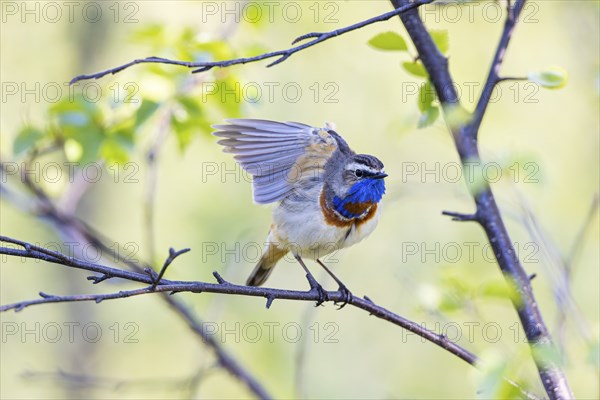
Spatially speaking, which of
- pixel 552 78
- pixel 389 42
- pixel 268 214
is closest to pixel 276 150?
pixel 389 42

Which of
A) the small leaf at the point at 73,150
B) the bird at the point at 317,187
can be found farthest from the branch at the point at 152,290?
the small leaf at the point at 73,150

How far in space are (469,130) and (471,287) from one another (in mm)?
724

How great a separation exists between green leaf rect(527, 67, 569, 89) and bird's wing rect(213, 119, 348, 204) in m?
1.52

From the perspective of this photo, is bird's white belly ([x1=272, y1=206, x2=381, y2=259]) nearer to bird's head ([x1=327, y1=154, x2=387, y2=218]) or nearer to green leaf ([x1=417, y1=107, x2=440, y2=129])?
bird's head ([x1=327, y1=154, x2=387, y2=218])

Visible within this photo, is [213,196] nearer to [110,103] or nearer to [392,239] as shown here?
[392,239]

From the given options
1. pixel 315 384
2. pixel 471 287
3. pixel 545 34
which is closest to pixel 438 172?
pixel 545 34

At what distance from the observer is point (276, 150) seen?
416 centimetres

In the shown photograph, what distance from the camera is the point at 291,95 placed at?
9.80 metres

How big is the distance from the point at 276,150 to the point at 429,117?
45.0 inches

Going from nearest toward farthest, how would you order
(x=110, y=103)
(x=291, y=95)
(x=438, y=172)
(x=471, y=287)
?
1. (x=471, y=287)
2. (x=110, y=103)
3. (x=438, y=172)
4. (x=291, y=95)

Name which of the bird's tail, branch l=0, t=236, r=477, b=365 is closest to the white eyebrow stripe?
the bird's tail

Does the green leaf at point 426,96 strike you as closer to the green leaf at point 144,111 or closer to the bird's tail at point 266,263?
the green leaf at point 144,111

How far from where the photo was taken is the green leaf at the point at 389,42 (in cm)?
318

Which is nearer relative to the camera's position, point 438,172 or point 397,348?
point 438,172
